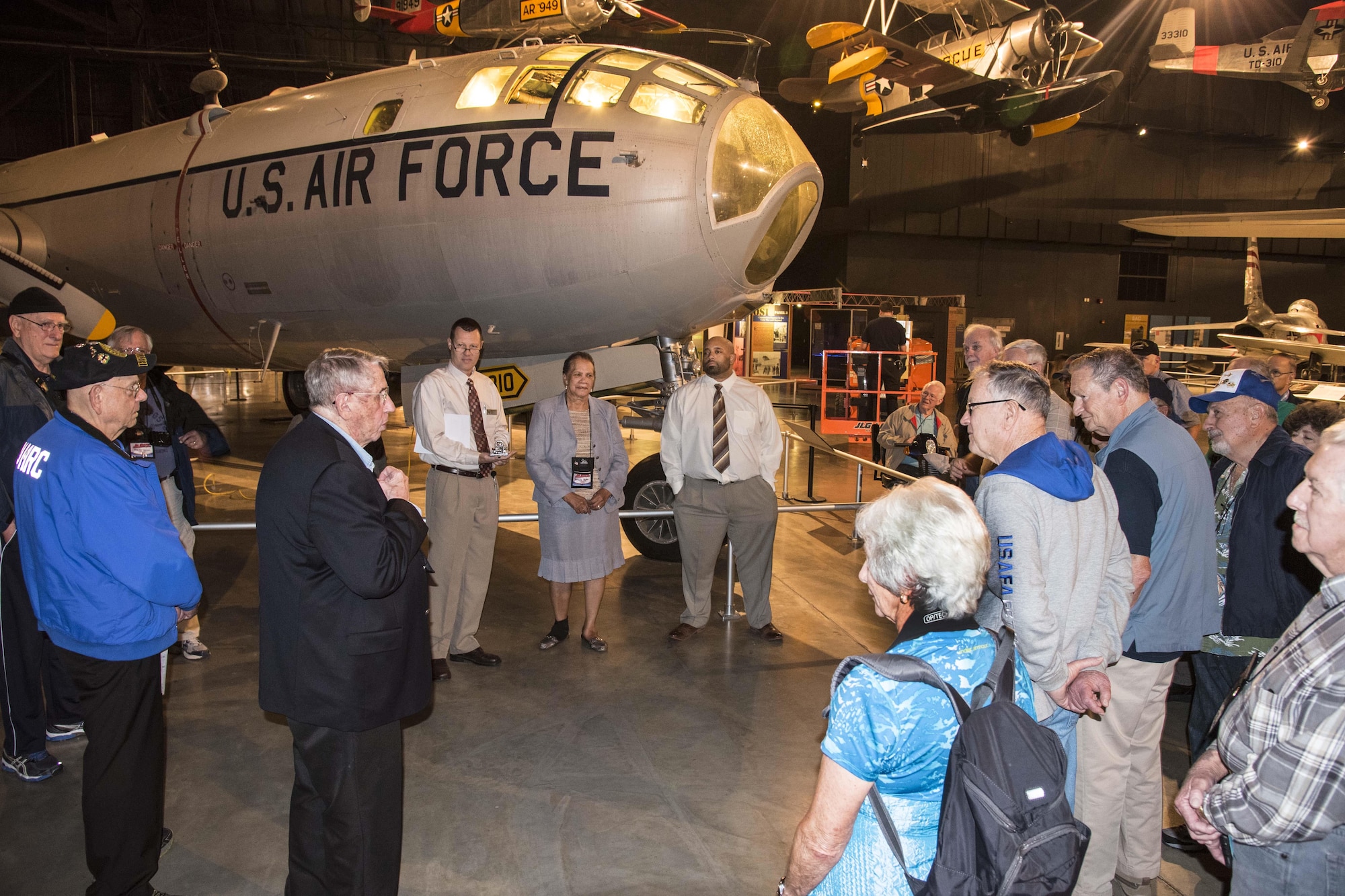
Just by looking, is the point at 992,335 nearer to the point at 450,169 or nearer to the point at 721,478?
the point at 721,478

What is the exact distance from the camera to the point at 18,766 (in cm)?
351

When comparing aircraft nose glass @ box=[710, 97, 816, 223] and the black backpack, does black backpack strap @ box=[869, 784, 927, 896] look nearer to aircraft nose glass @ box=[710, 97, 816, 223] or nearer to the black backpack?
the black backpack

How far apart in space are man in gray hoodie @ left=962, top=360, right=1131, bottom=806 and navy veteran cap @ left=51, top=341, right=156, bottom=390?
2.73 meters

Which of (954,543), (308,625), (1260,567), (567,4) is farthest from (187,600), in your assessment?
(567,4)

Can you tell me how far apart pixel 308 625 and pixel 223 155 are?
6.47 metres

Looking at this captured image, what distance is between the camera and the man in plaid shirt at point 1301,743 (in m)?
1.55

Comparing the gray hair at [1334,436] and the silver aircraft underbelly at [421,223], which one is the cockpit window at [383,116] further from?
the gray hair at [1334,436]

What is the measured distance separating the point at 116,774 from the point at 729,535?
11.4 ft

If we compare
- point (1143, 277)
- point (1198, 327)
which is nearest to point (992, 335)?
point (1198, 327)

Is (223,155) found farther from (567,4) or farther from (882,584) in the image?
(882,584)

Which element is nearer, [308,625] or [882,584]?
[882,584]

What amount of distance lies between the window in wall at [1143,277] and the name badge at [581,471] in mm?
29588

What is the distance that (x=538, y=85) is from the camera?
19.7ft

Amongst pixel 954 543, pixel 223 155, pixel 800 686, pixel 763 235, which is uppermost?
pixel 223 155
